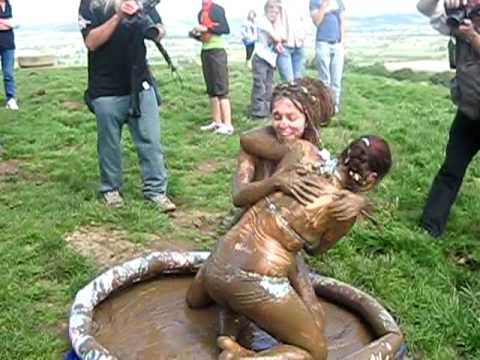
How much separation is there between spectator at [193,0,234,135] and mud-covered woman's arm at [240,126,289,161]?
16.5 feet

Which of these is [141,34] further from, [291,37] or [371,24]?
[371,24]

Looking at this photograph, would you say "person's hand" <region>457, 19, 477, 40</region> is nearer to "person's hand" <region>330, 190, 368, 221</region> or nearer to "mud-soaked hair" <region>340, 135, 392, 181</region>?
"mud-soaked hair" <region>340, 135, 392, 181</region>

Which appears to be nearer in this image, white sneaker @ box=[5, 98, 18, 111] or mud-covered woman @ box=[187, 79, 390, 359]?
mud-covered woman @ box=[187, 79, 390, 359]

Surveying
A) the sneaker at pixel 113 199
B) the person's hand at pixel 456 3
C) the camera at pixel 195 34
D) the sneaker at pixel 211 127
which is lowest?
the sneaker at pixel 211 127

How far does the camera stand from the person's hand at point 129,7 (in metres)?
5.10

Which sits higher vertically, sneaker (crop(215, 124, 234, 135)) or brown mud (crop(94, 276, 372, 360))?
brown mud (crop(94, 276, 372, 360))

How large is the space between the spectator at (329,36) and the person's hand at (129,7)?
4.28 m

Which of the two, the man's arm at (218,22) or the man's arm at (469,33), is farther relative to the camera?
the man's arm at (218,22)

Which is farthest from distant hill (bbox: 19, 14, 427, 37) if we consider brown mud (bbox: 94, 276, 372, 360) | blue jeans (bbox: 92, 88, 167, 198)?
brown mud (bbox: 94, 276, 372, 360)

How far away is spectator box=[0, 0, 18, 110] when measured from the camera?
31.2 ft

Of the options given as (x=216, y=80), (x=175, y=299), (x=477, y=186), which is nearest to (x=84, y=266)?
(x=175, y=299)

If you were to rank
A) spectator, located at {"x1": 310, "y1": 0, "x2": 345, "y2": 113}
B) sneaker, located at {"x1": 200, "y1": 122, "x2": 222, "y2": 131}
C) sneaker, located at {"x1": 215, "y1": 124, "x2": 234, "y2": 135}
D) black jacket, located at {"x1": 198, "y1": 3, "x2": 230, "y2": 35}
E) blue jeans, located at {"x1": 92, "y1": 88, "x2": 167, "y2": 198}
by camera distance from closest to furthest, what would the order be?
1. blue jeans, located at {"x1": 92, "y1": 88, "x2": 167, "y2": 198}
2. black jacket, located at {"x1": 198, "y1": 3, "x2": 230, "y2": 35}
3. sneaker, located at {"x1": 215, "y1": 124, "x2": 234, "y2": 135}
4. sneaker, located at {"x1": 200, "y1": 122, "x2": 222, "y2": 131}
5. spectator, located at {"x1": 310, "y1": 0, "x2": 345, "y2": 113}

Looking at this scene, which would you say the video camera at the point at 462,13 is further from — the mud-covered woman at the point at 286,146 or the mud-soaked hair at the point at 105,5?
the mud-soaked hair at the point at 105,5

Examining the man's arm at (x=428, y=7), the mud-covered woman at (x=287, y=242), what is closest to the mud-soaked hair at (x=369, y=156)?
Result: the mud-covered woman at (x=287, y=242)
